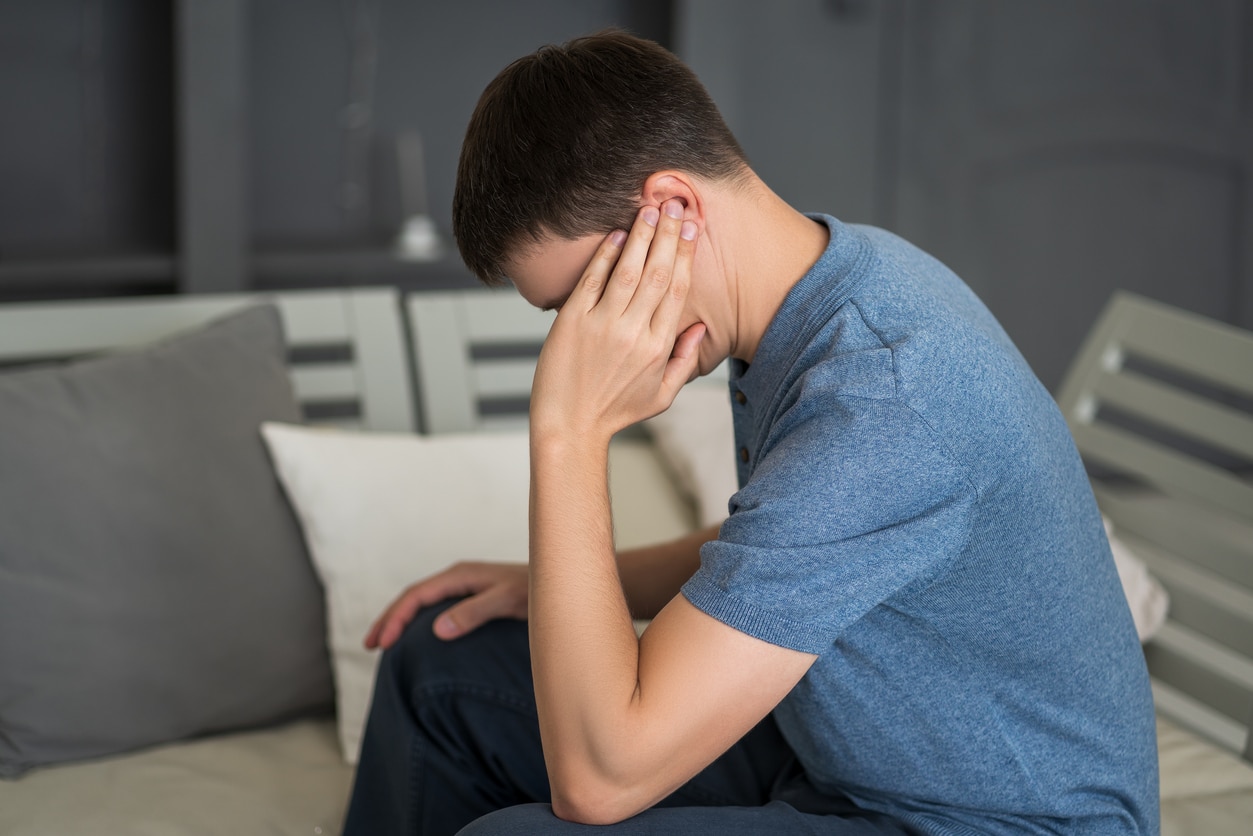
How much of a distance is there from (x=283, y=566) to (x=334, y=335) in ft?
1.56

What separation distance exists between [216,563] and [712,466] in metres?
0.70

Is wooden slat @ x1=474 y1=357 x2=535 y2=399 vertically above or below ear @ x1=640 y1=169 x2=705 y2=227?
below

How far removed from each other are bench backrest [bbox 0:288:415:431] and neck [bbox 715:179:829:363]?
3.21 ft

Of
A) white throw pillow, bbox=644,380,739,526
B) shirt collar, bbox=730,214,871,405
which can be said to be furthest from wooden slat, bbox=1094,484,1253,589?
shirt collar, bbox=730,214,871,405

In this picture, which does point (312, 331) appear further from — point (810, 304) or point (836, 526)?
point (836, 526)

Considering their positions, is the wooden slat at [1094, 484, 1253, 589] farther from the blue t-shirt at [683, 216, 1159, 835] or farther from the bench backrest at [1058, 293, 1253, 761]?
the blue t-shirt at [683, 216, 1159, 835]

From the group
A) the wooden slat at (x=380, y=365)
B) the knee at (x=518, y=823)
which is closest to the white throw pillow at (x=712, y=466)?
the wooden slat at (x=380, y=365)

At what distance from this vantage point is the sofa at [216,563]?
4.28 ft

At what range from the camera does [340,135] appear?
269cm

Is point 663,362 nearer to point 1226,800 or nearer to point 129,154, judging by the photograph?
point 1226,800

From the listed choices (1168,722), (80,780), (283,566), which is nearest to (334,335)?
(283,566)

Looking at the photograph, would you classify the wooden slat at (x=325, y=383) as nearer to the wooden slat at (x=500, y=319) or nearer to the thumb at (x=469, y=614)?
the wooden slat at (x=500, y=319)

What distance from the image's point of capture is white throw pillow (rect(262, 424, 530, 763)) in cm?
144

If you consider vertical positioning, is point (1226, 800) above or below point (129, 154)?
below
